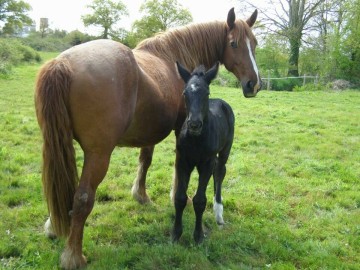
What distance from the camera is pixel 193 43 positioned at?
435cm

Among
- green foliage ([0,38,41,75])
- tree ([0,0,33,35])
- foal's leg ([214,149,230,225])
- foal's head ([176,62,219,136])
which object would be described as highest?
tree ([0,0,33,35])

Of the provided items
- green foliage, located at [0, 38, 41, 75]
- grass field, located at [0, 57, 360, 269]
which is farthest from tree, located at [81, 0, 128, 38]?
grass field, located at [0, 57, 360, 269]

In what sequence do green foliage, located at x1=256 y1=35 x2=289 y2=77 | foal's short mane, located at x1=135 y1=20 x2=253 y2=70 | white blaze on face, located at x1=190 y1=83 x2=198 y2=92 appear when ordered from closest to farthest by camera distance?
white blaze on face, located at x1=190 y1=83 x2=198 y2=92, foal's short mane, located at x1=135 y1=20 x2=253 y2=70, green foliage, located at x1=256 y1=35 x2=289 y2=77

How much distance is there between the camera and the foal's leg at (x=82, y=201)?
9.29ft

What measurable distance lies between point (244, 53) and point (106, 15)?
4902 centimetres

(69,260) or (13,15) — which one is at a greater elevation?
(13,15)

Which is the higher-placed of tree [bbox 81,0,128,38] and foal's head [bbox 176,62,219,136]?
tree [bbox 81,0,128,38]

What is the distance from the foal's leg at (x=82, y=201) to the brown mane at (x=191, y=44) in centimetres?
176

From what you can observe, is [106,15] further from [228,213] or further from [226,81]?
[228,213]

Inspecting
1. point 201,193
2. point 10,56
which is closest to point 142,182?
point 201,193

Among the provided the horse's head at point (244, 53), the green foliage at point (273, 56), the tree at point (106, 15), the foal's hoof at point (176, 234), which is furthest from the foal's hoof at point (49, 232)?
the tree at point (106, 15)

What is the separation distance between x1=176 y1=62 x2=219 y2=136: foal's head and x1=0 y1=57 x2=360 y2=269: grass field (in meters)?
1.25

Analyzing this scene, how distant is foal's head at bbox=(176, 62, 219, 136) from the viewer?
2.97 metres

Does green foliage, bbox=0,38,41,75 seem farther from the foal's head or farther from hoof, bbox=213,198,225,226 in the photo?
the foal's head
